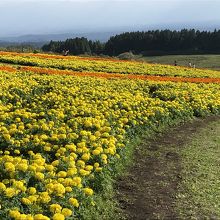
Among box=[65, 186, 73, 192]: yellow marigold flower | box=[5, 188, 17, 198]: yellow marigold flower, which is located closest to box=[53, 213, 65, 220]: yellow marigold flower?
box=[5, 188, 17, 198]: yellow marigold flower

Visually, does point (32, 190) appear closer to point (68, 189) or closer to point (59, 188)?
point (59, 188)

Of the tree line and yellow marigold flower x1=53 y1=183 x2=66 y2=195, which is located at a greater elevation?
the tree line

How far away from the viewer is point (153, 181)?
34.0ft

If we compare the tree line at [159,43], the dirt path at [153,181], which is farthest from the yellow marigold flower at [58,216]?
the tree line at [159,43]

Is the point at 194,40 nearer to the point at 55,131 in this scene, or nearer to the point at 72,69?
Answer: the point at 72,69

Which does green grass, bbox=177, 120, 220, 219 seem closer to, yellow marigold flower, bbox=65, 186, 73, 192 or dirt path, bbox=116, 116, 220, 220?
dirt path, bbox=116, 116, 220, 220

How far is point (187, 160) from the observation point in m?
12.0

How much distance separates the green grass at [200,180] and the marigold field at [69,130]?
1571 millimetres

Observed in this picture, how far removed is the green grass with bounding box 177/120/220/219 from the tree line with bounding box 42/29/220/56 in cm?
8572

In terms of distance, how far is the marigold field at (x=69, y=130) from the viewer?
7.58m

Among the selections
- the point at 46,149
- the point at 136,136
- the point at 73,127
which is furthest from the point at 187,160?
the point at 46,149

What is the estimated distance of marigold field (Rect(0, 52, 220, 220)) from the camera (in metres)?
7.58

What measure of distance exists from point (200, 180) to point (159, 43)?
332 feet

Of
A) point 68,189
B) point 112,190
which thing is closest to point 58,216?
point 68,189
